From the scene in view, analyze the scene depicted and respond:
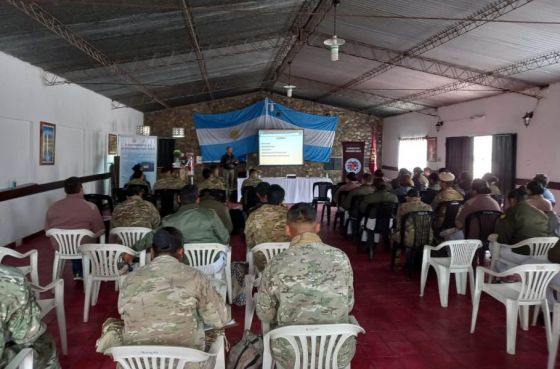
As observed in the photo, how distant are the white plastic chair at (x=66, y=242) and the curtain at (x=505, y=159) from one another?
7909 mm

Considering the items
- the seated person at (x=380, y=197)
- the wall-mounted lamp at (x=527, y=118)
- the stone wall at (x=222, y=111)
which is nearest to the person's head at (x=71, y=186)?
the seated person at (x=380, y=197)

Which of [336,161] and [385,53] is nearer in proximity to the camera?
[385,53]

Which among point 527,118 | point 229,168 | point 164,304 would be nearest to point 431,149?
point 527,118

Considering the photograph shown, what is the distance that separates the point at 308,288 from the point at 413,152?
12629 mm

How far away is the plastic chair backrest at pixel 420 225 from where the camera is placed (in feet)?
15.4

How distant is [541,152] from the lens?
7.95 metres

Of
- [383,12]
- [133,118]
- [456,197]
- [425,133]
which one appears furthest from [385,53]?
[133,118]

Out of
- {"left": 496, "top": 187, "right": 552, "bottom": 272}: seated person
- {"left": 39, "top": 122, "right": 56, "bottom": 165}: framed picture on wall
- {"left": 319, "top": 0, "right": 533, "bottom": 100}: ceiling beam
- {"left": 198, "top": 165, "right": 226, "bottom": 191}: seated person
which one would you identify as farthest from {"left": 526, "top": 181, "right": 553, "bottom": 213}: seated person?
{"left": 39, "top": 122, "right": 56, "bottom": 165}: framed picture on wall

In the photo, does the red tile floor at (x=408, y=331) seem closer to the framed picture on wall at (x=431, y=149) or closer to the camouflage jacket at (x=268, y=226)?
the camouflage jacket at (x=268, y=226)

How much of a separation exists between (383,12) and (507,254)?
12.3 feet

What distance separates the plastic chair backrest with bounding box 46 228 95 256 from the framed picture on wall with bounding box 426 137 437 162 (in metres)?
10.2

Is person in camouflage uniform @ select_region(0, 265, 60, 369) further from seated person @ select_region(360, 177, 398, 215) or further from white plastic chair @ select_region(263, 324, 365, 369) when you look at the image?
seated person @ select_region(360, 177, 398, 215)

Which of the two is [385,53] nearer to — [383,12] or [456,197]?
[383,12]

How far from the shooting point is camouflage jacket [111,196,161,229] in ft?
13.8
